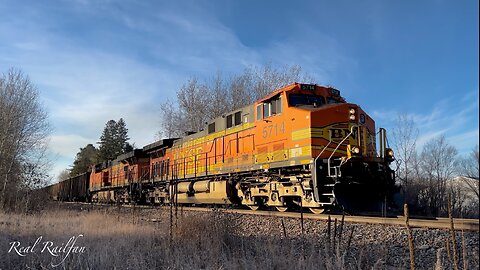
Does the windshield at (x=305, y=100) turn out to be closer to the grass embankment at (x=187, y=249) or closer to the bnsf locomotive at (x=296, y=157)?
the bnsf locomotive at (x=296, y=157)

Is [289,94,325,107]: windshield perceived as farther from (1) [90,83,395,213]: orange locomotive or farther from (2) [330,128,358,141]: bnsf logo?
(2) [330,128,358,141]: bnsf logo

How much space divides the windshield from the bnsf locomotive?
34 millimetres

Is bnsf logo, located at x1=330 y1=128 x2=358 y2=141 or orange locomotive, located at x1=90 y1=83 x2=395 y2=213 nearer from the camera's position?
orange locomotive, located at x1=90 y1=83 x2=395 y2=213

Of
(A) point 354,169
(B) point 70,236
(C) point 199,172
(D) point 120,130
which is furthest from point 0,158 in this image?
(D) point 120,130

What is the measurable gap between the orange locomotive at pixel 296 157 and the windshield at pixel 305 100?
0.11 ft

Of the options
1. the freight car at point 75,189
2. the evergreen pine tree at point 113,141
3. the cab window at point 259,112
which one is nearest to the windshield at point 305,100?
the cab window at point 259,112

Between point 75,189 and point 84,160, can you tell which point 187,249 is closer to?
point 75,189

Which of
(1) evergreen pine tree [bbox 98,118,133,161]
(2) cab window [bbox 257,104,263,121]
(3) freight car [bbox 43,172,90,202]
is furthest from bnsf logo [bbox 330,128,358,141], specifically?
(1) evergreen pine tree [bbox 98,118,133,161]

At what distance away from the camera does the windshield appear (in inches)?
481

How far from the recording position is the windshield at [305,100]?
12219 millimetres

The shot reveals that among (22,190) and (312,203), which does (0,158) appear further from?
(312,203)

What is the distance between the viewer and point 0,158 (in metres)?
20.9

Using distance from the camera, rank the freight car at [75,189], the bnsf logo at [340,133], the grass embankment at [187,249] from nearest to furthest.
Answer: the grass embankment at [187,249] < the bnsf logo at [340,133] < the freight car at [75,189]

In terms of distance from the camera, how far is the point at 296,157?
38.0 ft
